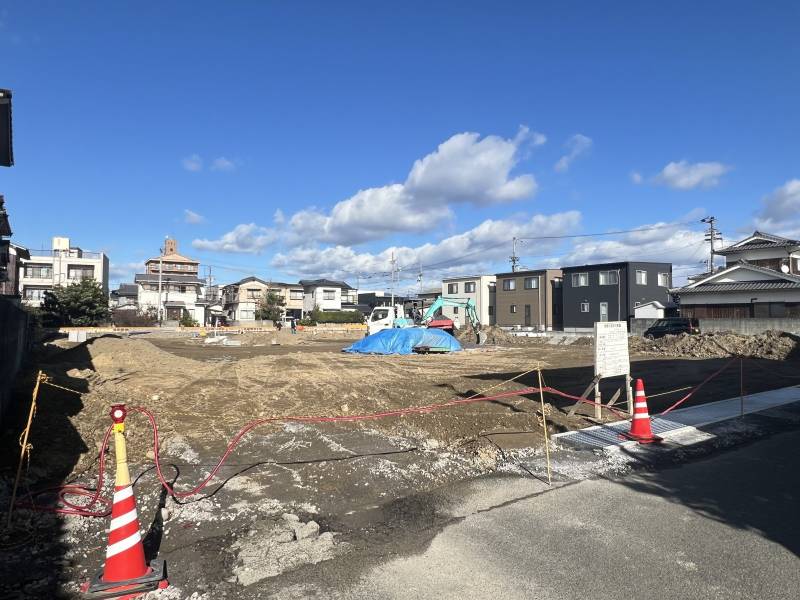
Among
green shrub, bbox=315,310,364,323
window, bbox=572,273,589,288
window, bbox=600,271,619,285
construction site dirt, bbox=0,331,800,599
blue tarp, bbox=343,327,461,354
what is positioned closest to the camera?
construction site dirt, bbox=0,331,800,599

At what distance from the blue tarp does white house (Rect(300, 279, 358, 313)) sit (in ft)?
158

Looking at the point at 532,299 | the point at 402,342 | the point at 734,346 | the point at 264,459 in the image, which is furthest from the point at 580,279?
the point at 264,459

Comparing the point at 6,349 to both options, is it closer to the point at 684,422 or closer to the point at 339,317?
the point at 684,422

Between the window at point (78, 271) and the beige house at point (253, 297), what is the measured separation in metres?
18.8

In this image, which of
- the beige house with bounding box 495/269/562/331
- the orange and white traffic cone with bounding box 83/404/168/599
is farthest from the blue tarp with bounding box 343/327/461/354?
the beige house with bounding box 495/269/562/331

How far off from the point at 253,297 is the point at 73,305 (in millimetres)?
34705

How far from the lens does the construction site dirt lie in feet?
13.5

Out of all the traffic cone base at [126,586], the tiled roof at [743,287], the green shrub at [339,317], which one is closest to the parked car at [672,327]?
the tiled roof at [743,287]

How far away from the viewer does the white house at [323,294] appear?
75.1 m

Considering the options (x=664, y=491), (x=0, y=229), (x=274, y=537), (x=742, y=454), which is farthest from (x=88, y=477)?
(x=0, y=229)

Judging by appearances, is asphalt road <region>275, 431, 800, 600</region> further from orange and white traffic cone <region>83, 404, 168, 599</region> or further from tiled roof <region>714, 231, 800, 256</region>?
tiled roof <region>714, 231, 800, 256</region>

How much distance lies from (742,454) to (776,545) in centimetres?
340

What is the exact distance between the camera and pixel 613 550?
4168 mm

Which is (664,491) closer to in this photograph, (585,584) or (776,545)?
(776,545)
